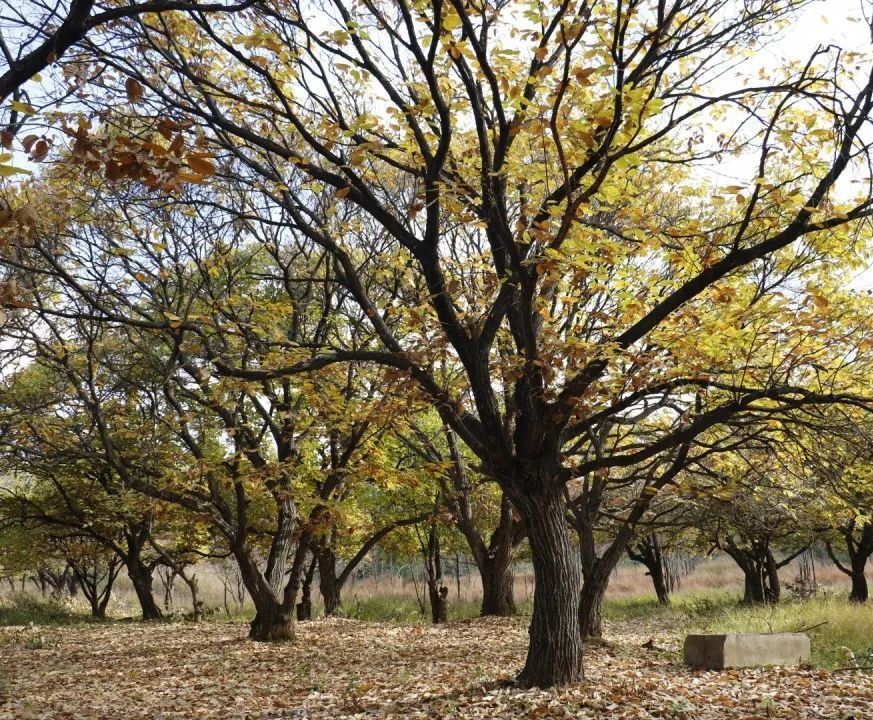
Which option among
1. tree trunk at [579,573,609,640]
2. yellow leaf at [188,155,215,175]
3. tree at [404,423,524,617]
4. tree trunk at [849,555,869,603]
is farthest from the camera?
tree trunk at [849,555,869,603]

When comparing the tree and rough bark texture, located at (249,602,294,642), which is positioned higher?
the tree

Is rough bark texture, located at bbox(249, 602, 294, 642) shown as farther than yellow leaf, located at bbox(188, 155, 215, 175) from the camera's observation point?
Yes

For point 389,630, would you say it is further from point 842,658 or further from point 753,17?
point 753,17

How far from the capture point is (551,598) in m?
7.07

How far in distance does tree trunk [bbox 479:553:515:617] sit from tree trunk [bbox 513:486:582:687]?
28.3 ft

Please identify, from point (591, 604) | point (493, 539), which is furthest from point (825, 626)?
point (493, 539)

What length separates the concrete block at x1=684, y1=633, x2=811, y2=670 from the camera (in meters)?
7.98

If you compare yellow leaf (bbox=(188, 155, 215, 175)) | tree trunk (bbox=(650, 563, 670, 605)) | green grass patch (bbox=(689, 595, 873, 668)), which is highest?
yellow leaf (bbox=(188, 155, 215, 175))

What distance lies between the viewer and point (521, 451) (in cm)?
718

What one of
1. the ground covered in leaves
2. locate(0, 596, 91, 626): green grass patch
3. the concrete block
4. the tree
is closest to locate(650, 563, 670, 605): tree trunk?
the tree

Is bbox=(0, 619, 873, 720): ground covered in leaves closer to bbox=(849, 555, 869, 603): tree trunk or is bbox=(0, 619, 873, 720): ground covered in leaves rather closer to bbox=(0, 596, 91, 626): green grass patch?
bbox=(0, 596, 91, 626): green grass patch

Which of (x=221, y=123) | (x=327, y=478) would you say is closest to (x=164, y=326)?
(x=221, y=123)

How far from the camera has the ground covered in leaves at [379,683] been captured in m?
6.28

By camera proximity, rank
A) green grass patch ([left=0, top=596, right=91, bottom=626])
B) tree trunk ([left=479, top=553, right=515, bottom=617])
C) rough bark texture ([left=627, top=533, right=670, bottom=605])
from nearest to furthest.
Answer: tree trunk ([left=479, top=553, right=515, bottom=617]) < green grass patch ([left=0, top=596, right=91, bottom=626]) < rough bark texture ([left=627, top=533, right=670, bottom=605])
